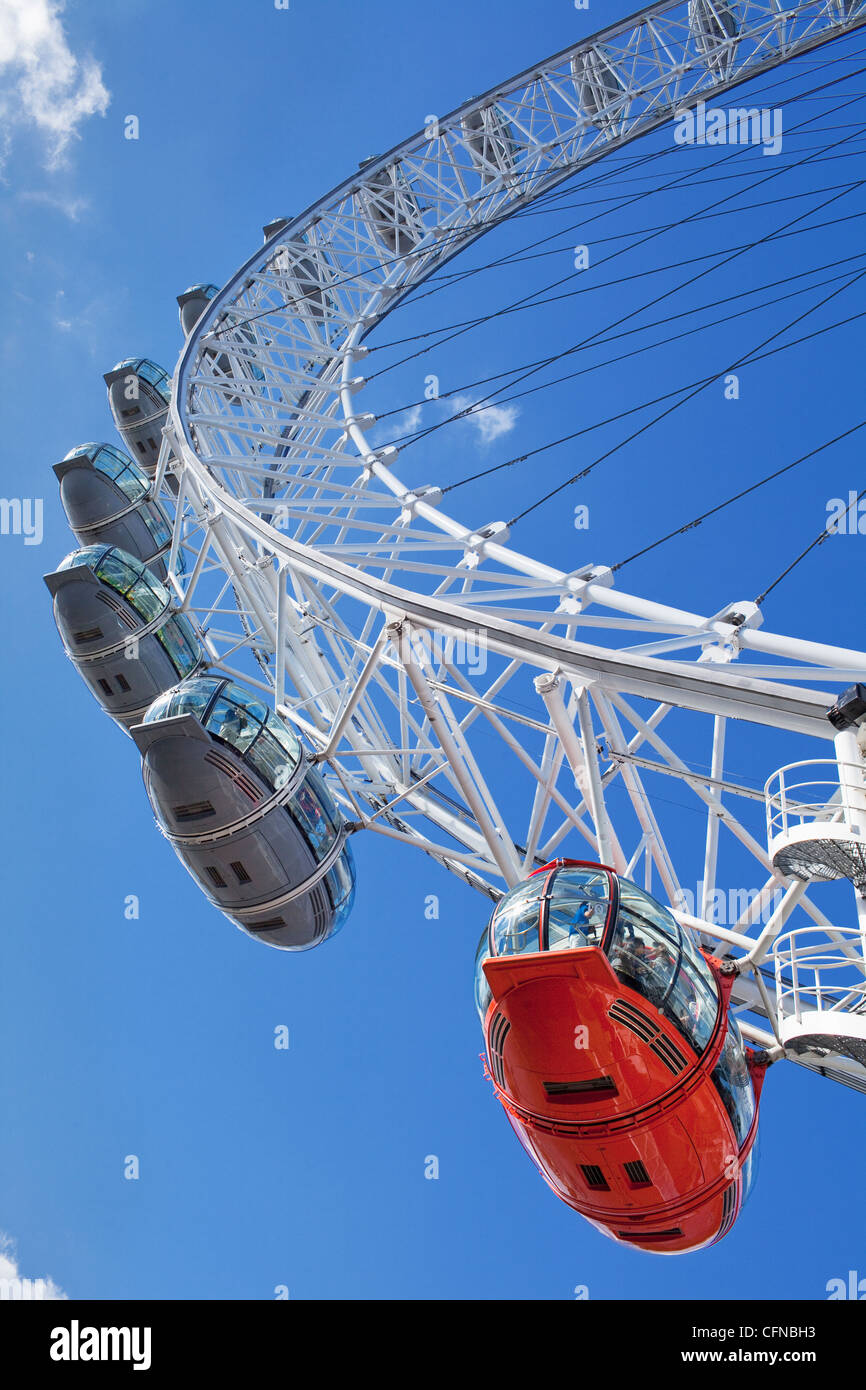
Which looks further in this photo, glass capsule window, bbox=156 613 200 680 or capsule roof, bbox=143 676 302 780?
glass capsule window, bbox=156 613 200 680

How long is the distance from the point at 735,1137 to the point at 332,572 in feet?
25.3

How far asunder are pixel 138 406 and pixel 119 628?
1037cm

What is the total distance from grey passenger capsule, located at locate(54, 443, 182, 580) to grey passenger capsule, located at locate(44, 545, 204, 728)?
4053mm

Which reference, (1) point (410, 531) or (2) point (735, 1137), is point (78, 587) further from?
(2) point (735, 1137)

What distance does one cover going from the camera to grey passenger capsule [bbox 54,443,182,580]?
25.5 metres

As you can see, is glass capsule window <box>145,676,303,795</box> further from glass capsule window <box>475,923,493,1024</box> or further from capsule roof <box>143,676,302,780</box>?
glass capsule window <box>475,923,493,1024</box>

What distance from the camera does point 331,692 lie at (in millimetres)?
19250

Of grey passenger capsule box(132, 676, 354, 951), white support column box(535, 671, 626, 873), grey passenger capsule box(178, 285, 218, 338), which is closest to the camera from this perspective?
white support column box(535, 671, 626, 873)

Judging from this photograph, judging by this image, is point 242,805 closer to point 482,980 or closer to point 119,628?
point 482,980

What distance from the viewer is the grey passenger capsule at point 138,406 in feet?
94.5

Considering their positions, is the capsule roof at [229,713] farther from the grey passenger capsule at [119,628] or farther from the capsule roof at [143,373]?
the capsule roof at [143,373]

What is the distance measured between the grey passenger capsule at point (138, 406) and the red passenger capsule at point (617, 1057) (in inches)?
874

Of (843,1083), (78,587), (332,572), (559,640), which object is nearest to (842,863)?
(559,640)

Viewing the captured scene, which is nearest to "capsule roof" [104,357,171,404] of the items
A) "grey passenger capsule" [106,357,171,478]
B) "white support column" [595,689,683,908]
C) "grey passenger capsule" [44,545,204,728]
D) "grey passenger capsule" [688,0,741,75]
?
"grey passenger capsule" [106,357,171,478]
